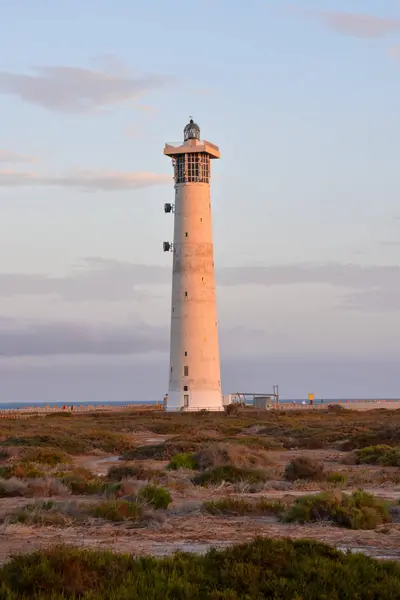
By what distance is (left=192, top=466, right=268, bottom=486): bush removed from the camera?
897 inches

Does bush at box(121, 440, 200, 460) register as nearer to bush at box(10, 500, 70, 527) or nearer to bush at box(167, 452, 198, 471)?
bush at box(167, 452, 198, 471)

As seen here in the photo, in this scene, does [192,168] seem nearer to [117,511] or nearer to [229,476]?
[229,476]

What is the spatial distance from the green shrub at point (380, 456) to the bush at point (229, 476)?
6.29m

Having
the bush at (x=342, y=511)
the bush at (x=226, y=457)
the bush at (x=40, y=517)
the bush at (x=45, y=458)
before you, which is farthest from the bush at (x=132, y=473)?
the bush at (x=342, y=511)

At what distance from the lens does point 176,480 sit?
23000 mm

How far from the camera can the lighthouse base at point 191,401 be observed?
64000mm

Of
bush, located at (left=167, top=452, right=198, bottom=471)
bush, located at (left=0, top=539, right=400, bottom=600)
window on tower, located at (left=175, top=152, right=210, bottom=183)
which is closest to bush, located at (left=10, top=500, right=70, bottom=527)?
bush, located at (left=0, top=539, right=400, bottom=600)

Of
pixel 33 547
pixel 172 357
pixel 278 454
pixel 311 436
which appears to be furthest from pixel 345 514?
pixel 172 357

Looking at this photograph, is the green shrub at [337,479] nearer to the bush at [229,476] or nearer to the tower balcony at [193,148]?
the bush at [229,476]

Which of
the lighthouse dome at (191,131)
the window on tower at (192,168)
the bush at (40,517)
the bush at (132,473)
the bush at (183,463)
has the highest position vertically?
the lighthouse dome at (191,131)

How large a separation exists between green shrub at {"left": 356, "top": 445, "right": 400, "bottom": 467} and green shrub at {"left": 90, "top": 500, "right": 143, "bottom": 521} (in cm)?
1324

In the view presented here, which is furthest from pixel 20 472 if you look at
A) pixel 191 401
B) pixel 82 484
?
pixel 191 401

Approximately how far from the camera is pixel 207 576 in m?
10.3

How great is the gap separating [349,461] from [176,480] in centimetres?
856
